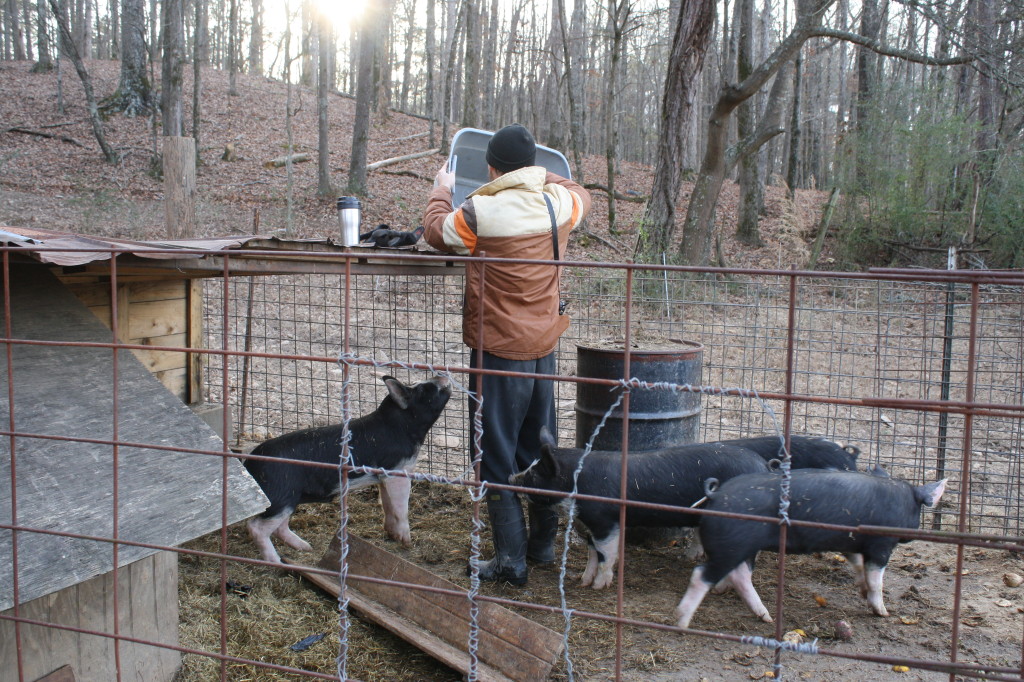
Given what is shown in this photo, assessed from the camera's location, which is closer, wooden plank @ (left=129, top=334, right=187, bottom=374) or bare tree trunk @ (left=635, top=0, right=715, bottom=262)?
wooden plank @ (left=129, top=334, right=187, bottom=374)

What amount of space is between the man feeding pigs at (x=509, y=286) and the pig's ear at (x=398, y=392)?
642mm

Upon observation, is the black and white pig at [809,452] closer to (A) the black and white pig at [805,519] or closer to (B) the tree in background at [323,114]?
(A) the black and white pig at [805,519]

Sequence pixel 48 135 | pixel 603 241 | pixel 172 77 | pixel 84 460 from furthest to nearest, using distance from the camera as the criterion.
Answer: pixel 48 135, pixel 172 77, pixel 603 241, pixel 84 460

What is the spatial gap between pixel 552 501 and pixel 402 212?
12.5 m

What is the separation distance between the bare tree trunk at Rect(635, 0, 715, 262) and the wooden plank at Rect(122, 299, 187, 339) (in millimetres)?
6811

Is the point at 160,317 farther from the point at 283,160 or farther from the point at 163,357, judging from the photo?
the point at 283,160

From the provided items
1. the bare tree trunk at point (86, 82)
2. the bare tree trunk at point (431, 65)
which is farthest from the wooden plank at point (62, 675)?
the bare tree trunk at point (431, 65)

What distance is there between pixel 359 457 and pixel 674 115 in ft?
23.6

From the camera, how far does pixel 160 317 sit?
546cm

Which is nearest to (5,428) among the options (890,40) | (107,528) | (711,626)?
(107,528)

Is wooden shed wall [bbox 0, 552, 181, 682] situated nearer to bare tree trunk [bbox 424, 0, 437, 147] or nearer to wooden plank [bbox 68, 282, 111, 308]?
wooden plank [bbox 68, 282, 111, 308]

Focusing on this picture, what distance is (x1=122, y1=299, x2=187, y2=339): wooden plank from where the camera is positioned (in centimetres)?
528

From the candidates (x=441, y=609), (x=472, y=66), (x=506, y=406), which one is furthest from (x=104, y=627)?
(x=472, y=66)

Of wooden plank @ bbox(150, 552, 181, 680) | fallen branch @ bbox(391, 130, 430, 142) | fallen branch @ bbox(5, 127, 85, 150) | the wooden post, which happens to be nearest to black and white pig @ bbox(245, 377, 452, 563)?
wooden plank @ bbox(150, 552, 181, 680)
